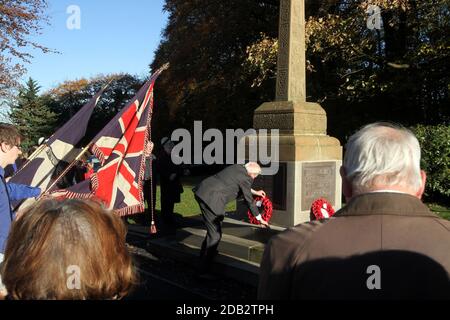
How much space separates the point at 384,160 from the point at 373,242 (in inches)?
12.9

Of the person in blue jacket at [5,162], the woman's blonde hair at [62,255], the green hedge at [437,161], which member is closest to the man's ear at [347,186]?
the woman's blonde hair at [62,255]

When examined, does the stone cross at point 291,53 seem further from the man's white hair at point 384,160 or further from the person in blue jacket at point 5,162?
the man's white hair at point 384,160

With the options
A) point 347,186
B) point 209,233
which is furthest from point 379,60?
point 347,186

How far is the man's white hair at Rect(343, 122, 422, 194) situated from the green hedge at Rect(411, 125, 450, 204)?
1150 cm

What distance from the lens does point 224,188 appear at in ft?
20.0

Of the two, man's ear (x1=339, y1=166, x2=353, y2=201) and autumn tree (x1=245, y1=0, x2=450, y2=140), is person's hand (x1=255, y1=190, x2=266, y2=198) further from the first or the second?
autumn tree (x1=245, y1=0, x2=450, y2=140)

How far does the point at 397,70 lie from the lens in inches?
597

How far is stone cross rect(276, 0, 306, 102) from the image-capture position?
8.22 meters

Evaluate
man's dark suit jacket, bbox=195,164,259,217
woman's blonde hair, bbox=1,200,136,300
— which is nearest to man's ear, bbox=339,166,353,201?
woman's blonde hair, bbox=1,200,136,300

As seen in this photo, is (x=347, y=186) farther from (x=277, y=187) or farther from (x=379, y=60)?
(x=379, y=60)

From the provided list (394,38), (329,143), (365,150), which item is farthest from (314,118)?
(394,38)

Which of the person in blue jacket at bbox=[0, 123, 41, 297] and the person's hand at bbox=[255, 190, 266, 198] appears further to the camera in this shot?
the person's hand at bbox=[255, 190, 266, 198]
